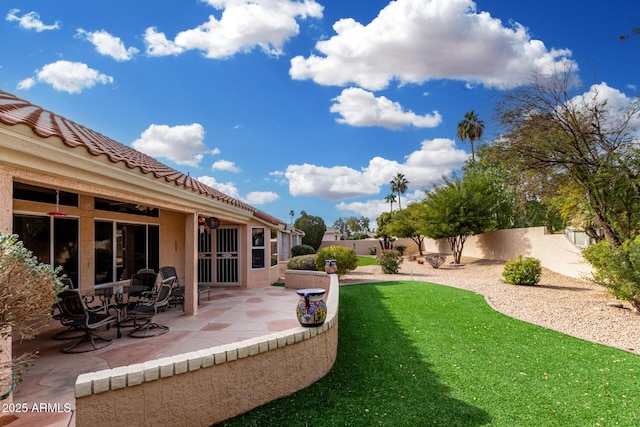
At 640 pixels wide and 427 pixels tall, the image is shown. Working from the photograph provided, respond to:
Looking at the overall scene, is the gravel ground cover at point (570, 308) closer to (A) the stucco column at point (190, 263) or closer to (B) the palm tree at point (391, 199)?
(A) the stucco column at point (190, 263)

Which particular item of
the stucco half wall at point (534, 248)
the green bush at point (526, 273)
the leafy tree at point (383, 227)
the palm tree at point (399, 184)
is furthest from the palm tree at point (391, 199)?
the green bush at point (526, 273)

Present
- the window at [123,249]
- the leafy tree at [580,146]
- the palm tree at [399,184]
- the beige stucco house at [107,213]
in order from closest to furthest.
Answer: the beige stucco house at [107,213], the window at [123,249], the leafy tree at [580,146], the palm tree at [399,184]

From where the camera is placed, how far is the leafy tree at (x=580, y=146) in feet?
39.9

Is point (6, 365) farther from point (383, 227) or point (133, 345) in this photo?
point (383, 227)

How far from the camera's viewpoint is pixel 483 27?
40.5 feet

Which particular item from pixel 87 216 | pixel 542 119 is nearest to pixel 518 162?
pixel 542 119

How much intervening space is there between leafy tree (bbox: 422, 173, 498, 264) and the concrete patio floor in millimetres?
17314

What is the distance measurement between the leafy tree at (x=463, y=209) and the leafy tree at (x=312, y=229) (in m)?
14.2

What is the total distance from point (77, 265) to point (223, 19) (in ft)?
25.6

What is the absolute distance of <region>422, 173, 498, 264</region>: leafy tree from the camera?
80.7ft

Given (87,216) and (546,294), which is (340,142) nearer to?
(546,294)

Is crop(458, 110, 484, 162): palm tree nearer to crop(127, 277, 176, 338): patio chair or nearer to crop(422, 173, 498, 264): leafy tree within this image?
crop(422, 173, 498, 264): leafy tree

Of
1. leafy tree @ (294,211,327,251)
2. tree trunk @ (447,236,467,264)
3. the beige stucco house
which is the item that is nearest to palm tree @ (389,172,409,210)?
leafy tree @ (294,211,327,251)

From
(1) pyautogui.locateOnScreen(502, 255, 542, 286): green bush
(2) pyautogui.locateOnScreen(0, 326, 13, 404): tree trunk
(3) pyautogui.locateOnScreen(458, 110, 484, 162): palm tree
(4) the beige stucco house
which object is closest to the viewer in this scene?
(2) pyautogui.locateOnScreen(0, 326, 13, 404): tree trunk
